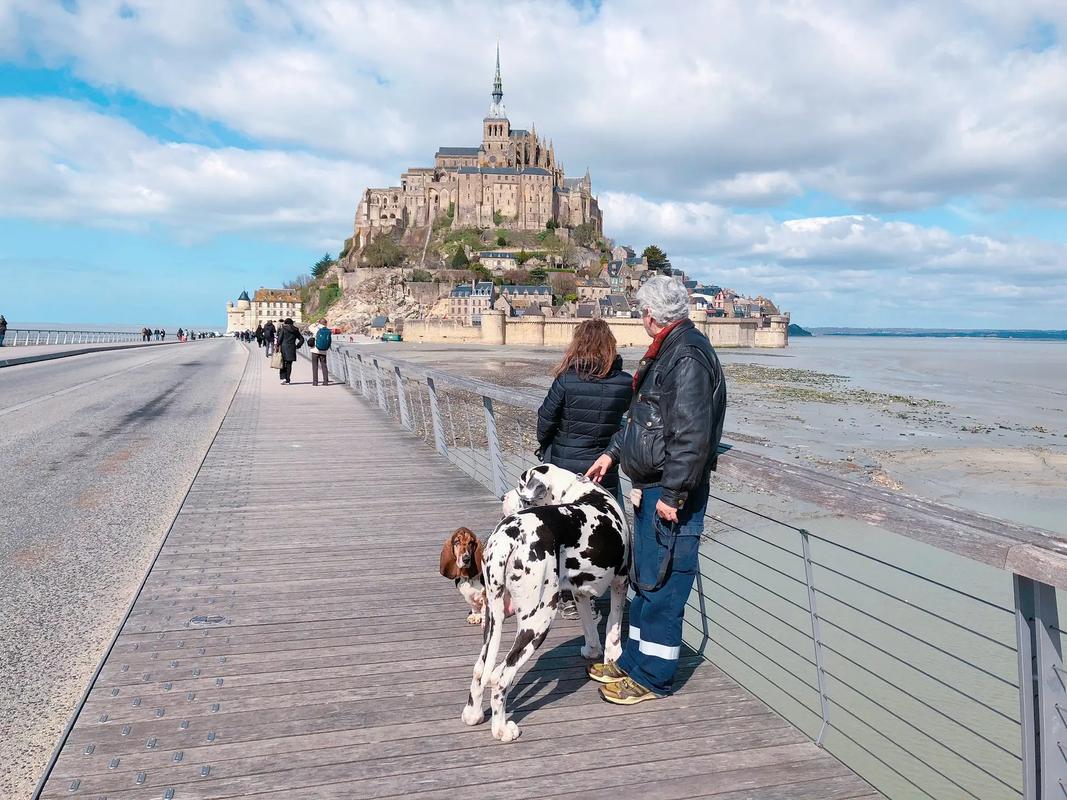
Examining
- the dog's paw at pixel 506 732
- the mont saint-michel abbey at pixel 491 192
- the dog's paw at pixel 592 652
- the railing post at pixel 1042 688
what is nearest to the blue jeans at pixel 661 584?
the dog's paw at pixel 592 652

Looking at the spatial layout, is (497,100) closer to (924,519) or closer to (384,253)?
(384,253)

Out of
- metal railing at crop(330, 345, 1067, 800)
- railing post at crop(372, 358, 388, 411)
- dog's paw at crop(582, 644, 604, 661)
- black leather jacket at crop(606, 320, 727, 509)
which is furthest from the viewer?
railing post at crop(372, 358, 388, 411)

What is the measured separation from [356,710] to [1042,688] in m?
2.42

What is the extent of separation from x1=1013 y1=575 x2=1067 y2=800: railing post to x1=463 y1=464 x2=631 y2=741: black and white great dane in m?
1.55

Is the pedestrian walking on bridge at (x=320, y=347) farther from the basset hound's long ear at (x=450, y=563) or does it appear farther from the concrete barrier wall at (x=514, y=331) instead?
the concrete barrier wall at (x=514, y=331)

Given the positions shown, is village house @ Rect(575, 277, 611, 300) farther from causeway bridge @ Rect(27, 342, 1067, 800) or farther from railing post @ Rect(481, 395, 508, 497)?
causeway bridge @ Rect(27, 342, 1067, 800)

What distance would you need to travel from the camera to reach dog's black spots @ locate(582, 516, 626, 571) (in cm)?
333

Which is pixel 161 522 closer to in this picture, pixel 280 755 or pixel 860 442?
pixel 280 755

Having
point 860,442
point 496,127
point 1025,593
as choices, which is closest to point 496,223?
point 496,127

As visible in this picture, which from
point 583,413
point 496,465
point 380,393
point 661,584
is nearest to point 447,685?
point 661,584

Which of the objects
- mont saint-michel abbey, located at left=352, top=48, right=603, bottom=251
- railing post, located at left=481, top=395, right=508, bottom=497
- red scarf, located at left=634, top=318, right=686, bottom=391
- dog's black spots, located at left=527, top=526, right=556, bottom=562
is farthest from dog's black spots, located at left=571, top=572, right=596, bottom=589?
mont saint-michel abbey, located at left=352, top=48, right=603, bottom=251

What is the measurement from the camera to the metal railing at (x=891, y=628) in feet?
7.35

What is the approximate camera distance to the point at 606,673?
11.8 ft

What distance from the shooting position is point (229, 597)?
184 inches
